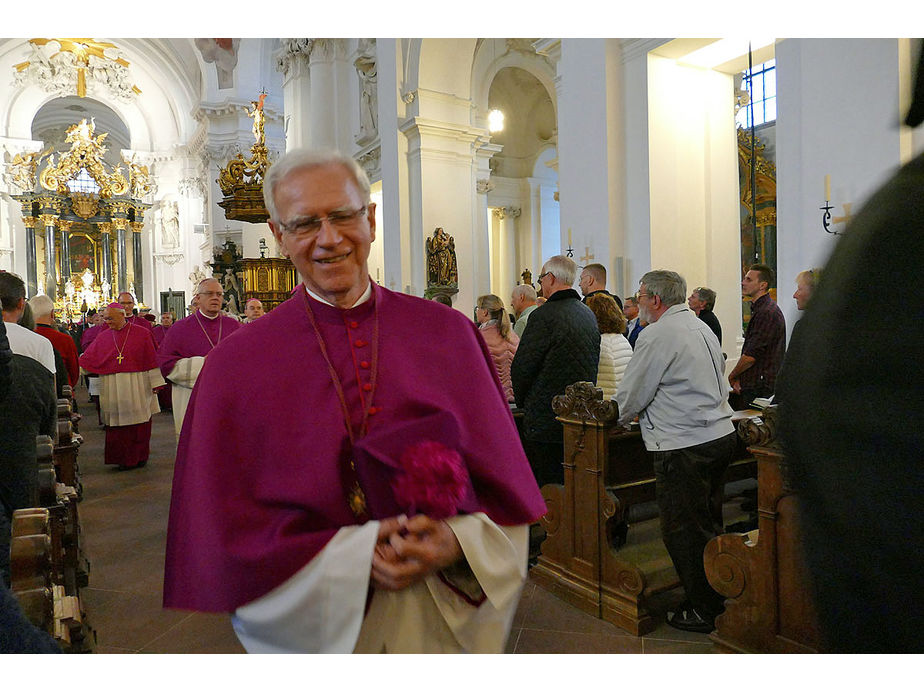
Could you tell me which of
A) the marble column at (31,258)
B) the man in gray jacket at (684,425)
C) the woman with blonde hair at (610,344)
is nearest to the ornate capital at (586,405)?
the man in gray jacket at (684,425)

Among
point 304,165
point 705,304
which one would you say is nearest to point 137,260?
point 705,304

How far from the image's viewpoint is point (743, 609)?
9.61 ft

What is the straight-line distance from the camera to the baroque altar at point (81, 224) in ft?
92.2

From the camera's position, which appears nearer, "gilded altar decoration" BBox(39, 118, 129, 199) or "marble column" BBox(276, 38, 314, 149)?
"marble column" BBox(276, 38, 314, 149)

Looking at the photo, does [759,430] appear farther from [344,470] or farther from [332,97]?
[332,97]

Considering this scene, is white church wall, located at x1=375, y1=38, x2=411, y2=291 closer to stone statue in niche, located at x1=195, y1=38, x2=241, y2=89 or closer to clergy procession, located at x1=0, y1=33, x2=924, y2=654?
clergy procession, located at x1=0, y1=33, x2=924, y2=654

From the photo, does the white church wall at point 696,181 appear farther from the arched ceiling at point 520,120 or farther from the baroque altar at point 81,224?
the baroque altar at point 81,224

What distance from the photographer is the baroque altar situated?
28.1m

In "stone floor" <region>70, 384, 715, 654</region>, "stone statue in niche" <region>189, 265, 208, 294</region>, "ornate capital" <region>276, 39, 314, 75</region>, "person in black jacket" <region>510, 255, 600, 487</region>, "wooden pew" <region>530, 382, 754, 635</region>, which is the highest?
"ornate capital" <region>276, 39, 314, 75</region>

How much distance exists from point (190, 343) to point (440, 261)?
681cm

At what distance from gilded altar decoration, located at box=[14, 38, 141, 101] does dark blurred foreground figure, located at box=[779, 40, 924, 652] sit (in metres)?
30.6

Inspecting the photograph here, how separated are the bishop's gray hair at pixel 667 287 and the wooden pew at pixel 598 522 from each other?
1.97ft

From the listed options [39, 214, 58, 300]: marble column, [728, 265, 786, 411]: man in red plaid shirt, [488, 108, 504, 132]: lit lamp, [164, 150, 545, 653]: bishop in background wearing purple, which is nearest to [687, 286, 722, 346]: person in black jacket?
[728, 265, 786, 411]: man in red plaid shirt

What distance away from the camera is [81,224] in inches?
1182
